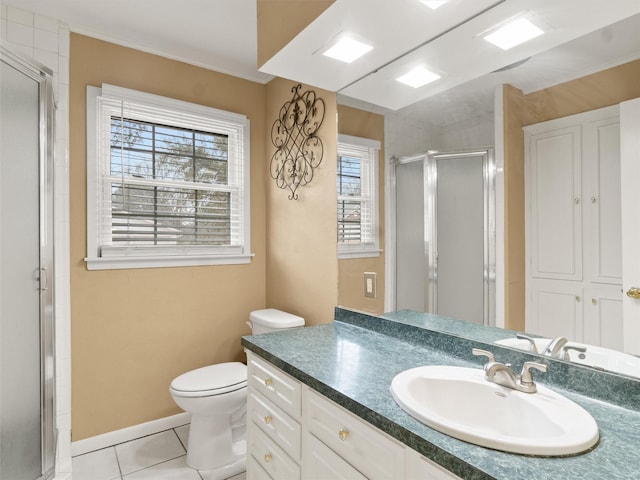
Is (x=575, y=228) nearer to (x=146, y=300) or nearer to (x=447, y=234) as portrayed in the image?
(x=447, y=234)

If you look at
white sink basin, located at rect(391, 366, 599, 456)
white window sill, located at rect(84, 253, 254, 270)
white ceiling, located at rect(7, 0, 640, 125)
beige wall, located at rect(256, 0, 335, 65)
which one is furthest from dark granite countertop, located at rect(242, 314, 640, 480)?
beige wall, located at rect(256, 0, 335, 65)

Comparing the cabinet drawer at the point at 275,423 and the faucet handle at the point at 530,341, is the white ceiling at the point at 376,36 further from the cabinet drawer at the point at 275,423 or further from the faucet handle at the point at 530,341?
the cabinet drawer at the point at 275,423

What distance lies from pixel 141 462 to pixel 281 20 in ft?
8.13

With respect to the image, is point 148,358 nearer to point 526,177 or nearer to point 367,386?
point 367,386

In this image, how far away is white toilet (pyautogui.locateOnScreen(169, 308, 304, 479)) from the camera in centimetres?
207

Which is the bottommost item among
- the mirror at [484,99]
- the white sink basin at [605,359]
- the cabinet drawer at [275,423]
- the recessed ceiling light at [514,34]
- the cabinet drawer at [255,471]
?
the cabinet drawer at [255,471]

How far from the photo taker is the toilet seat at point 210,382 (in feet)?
6.75

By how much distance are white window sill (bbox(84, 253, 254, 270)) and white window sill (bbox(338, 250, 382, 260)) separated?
1002mm

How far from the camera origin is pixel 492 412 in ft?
3.54

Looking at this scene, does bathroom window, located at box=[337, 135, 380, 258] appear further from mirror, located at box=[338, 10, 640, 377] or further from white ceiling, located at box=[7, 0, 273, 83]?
white ceiling, located at box=[7, 0, 273, 83]

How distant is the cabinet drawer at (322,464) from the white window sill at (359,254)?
937 mm

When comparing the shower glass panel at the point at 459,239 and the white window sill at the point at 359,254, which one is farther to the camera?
the white window sill at the point at 359,254

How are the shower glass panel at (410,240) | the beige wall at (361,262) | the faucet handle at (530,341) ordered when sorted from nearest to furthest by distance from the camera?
1. the faucet handle at (530,341)
2. the shower glass panel at (410,240)
3. the beige wall at (361,262)

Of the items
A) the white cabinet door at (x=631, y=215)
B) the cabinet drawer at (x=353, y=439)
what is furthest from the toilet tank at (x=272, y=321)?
the white cabinet door at (x=631, y=215)
